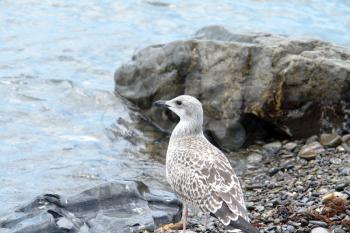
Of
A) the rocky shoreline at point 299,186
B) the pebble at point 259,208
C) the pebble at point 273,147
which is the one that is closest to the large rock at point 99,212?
the rocky shoreline at point 299,186

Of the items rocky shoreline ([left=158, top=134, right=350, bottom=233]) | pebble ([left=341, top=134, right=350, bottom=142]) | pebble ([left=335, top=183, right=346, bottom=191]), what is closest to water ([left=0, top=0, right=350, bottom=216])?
rocky shoreline ([left=158, top=134, right=350, bottom=233])

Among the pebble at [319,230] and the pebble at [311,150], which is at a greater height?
the pebble at [319,230]

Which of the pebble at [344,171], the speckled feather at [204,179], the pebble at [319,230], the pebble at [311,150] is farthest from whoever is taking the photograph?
the pebble at [311,150]

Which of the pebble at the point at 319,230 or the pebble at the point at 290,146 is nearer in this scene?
the pebble at the point at 319,230

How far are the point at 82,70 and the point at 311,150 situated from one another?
5923 millimetres

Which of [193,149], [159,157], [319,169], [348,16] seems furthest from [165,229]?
[348,16]

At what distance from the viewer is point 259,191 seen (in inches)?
392

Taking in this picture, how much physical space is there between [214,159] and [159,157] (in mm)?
3628

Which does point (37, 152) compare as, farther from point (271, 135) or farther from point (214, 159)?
point (214, 159)

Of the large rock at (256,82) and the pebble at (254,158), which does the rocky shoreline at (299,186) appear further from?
the large rock at (256,82)

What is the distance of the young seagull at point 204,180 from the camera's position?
7.41m

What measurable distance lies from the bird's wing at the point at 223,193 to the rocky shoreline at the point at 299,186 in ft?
2.31

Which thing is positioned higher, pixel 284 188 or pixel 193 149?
pixel 193 149

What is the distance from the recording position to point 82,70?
15.4 meters
